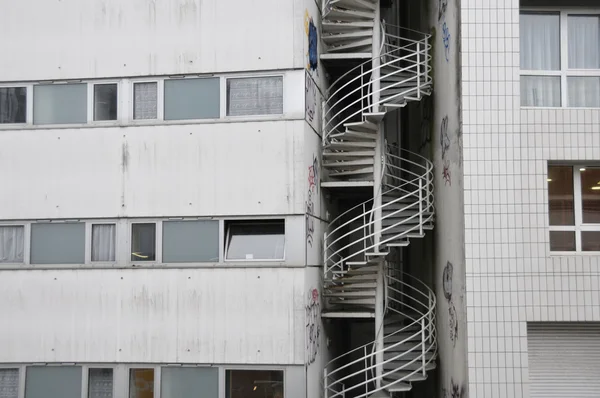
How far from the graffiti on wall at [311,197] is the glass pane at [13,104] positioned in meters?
5.29

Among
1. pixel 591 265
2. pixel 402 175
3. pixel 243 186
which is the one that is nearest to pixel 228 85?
pixel 243 186

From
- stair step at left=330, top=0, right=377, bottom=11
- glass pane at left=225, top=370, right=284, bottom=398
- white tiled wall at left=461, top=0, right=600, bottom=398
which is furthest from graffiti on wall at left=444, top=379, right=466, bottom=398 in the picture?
stair step at left=330, top=0, right=377, bottom=11

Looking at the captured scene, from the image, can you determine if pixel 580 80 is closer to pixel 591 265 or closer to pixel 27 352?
pixel 591 265

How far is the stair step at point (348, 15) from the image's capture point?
13578mm

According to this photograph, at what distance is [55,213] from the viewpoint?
12641 millimetres

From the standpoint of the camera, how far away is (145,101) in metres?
12.7

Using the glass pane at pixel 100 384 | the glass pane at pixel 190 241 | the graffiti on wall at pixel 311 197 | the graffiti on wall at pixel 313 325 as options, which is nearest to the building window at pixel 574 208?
the graffiti on wall at pixel 311 197

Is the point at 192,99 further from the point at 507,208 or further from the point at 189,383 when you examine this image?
the point at 507,208

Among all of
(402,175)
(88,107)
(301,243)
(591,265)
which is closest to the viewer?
(591,265)

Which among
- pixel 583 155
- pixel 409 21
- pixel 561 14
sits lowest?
pixel 583 155

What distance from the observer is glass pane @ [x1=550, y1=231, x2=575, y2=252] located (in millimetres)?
11547

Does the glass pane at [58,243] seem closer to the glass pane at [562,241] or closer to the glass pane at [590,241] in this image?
the glass pane at [562,241]

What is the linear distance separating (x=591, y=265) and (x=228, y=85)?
6698 millimetres

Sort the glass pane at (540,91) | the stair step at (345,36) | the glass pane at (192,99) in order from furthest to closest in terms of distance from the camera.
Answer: the stair step at (345,36) < the glass pane at (192,99) < the glass pane at (540,91)
